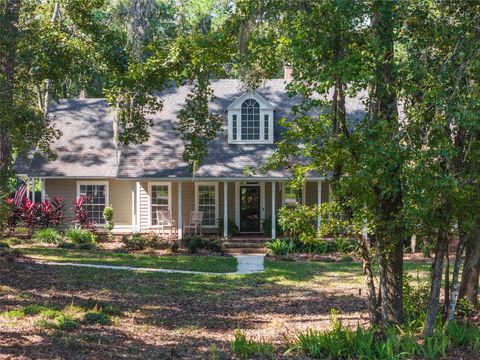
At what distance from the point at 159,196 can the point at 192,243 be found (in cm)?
440

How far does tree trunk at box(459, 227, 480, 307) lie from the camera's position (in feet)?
31.5

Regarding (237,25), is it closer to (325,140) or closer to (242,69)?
(242,69)

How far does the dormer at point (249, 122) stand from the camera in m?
23.3

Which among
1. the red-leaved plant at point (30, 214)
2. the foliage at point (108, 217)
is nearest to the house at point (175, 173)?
the foliage at point (108, 217)

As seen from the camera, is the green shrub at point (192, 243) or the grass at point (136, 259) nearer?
the grass at point (136, 259)

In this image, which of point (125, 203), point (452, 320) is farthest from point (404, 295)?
point (125, 203)

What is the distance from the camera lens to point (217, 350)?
8.30 metres

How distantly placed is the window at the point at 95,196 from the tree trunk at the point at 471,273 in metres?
17.3

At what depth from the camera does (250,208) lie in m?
24.3

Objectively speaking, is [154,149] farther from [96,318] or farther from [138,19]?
[96,318]

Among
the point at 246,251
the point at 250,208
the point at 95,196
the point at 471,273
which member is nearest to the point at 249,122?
the point at 250,208

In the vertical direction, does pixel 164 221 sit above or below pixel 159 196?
below

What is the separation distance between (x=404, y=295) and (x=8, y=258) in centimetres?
1019

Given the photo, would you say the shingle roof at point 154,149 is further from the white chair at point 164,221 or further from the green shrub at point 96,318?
the green shrub at point 96,318
